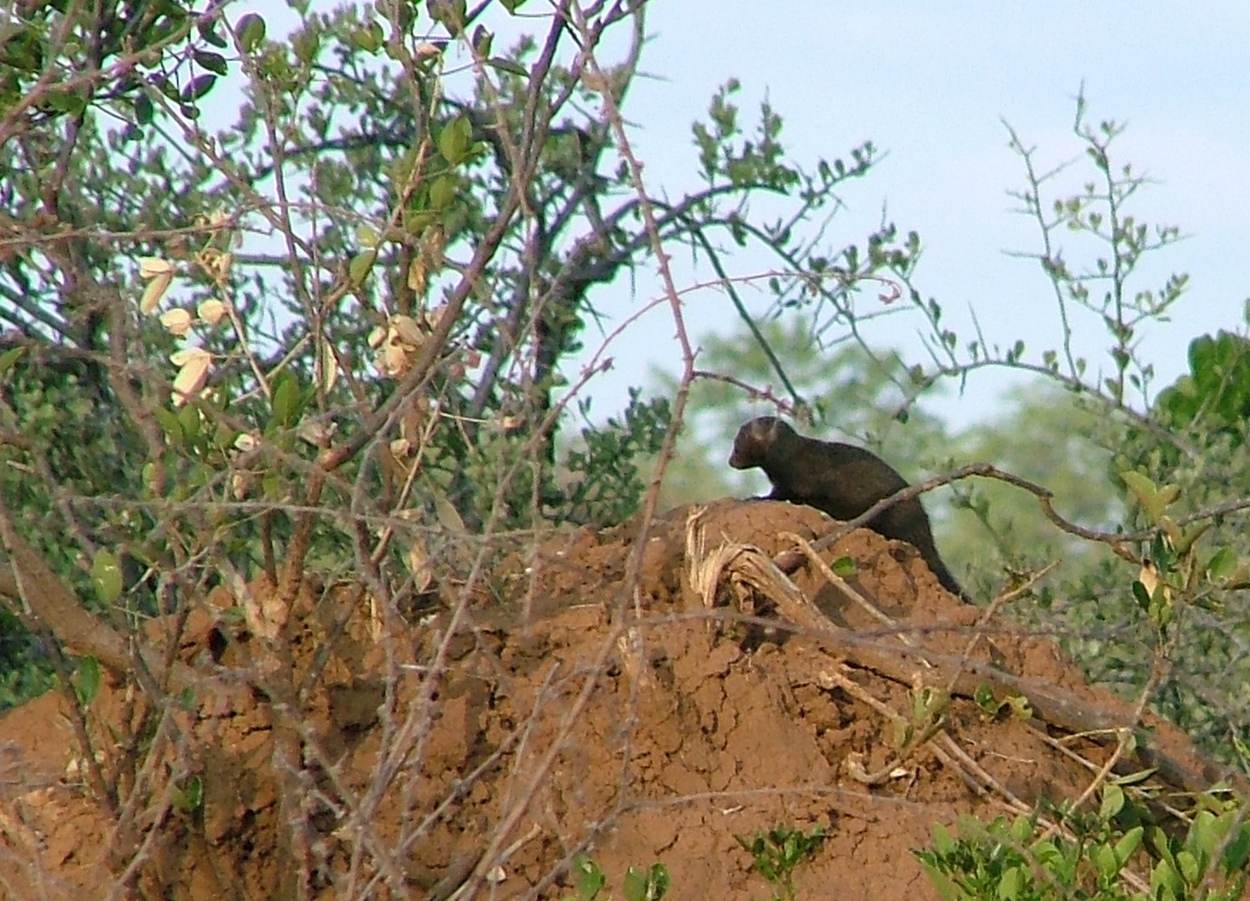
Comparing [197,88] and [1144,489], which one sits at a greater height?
[197,88]

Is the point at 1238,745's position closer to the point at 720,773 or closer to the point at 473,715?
the point at 720,773

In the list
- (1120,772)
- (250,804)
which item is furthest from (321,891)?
(1120,772)

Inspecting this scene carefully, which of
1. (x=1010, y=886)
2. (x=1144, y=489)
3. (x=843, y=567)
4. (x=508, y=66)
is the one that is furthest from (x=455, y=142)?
(x=1010, y=886)

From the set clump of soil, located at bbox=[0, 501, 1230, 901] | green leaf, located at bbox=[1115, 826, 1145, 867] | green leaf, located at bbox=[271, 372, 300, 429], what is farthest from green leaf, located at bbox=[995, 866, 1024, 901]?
green leaf, located at bbox=[271, 372, 300, 429]

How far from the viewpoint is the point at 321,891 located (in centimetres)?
276

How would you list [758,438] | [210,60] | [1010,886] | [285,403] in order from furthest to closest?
[758,438]
[210,60]
[285,403]
[1010,886]

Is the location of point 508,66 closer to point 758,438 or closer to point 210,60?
point 210,60

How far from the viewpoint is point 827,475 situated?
4.20 meters

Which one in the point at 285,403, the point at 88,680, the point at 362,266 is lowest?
the point at 88,680

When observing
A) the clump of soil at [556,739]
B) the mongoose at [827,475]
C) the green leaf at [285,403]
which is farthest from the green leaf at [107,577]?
the mongoose at [827,475]

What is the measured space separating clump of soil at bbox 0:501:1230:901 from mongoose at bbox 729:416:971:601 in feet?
2.65

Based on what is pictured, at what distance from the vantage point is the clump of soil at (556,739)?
2.68m

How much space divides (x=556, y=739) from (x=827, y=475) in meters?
1.78

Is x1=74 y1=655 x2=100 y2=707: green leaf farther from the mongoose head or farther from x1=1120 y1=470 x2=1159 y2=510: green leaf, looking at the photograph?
the mongoose head
